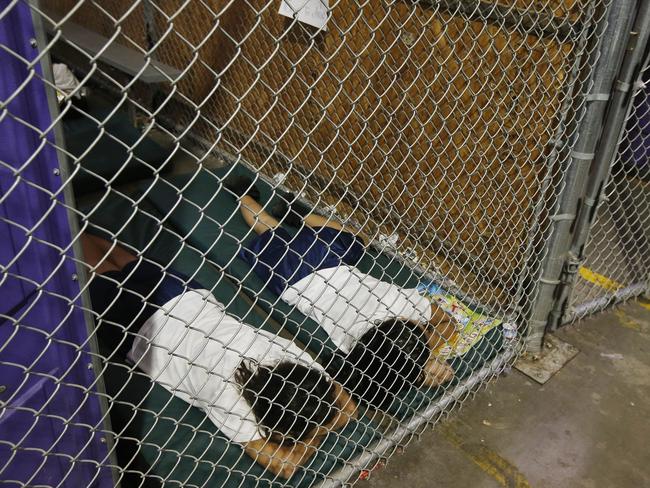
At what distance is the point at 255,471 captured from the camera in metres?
2.20

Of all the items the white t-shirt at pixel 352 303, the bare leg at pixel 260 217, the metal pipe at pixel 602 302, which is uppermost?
the bare leg at pixel 260 217

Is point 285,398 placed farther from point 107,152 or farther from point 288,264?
point 107,152

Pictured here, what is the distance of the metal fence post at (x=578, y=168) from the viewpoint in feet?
7.12

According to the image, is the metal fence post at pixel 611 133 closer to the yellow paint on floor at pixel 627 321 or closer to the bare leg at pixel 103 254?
the yellow paint on floor at pixel 627 321

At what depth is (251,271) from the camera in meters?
3.31

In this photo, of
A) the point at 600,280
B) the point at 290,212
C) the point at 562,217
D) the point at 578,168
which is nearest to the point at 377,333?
the point at 562,217

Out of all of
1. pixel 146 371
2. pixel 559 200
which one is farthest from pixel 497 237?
pixel 146 371

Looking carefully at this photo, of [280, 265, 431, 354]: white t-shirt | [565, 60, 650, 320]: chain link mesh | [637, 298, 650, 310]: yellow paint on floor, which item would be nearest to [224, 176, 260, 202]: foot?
[280, 265, 431, 354]: white t-shirt

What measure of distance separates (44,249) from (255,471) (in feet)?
4.34

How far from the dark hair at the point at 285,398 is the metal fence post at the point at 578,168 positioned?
1259mm

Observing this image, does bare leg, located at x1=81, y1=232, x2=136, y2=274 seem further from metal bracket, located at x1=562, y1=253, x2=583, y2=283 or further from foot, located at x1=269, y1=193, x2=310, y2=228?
metal bracket, located at x1=562, y1=253, x2=583, y2=283

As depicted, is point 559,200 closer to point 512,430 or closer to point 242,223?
point 512,430

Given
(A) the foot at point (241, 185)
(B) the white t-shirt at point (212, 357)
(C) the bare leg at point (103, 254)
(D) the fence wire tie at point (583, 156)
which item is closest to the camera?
(B) the white t-shirt at point (212, 357)

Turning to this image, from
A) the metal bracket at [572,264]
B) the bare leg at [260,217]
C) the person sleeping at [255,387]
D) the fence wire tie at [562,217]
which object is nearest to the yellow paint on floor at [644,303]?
the metal bracket at [572,264]
